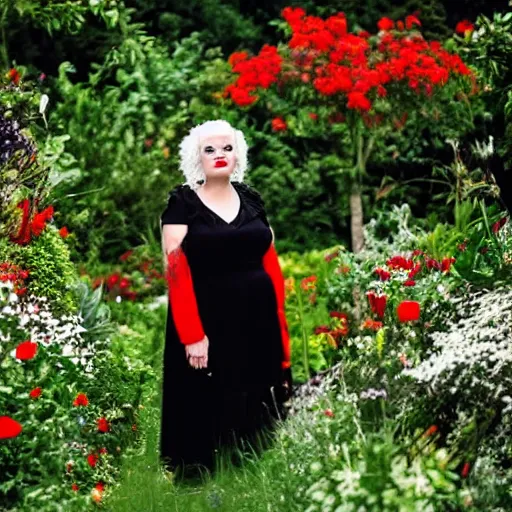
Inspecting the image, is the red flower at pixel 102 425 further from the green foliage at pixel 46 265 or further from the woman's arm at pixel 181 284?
the green foliage at pixel 46 265

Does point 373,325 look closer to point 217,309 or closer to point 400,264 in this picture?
point 400,264

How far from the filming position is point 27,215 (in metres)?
6.73

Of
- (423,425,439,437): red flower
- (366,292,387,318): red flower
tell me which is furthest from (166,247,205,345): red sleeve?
(423,425,439,437): red flower

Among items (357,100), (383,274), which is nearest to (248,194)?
(383,274)

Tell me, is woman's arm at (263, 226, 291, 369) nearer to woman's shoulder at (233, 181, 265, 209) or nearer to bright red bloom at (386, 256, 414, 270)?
woman's shoulder at (233, 181, 265, 209)

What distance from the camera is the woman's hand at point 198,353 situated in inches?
237

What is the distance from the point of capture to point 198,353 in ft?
19.7

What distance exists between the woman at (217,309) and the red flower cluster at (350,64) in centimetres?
411

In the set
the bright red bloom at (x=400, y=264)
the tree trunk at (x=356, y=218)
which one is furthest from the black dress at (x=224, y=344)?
the tree trunk at (x=356, y=218)

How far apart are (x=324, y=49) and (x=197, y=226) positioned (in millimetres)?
4812

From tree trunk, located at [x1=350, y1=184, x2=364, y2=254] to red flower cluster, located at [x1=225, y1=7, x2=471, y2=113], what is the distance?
89 cm

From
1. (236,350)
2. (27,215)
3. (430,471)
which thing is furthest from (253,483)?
(27,215)

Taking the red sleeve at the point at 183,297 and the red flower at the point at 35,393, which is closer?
the red flower at the point at 35,393

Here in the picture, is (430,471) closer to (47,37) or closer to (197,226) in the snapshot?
(197,226)
